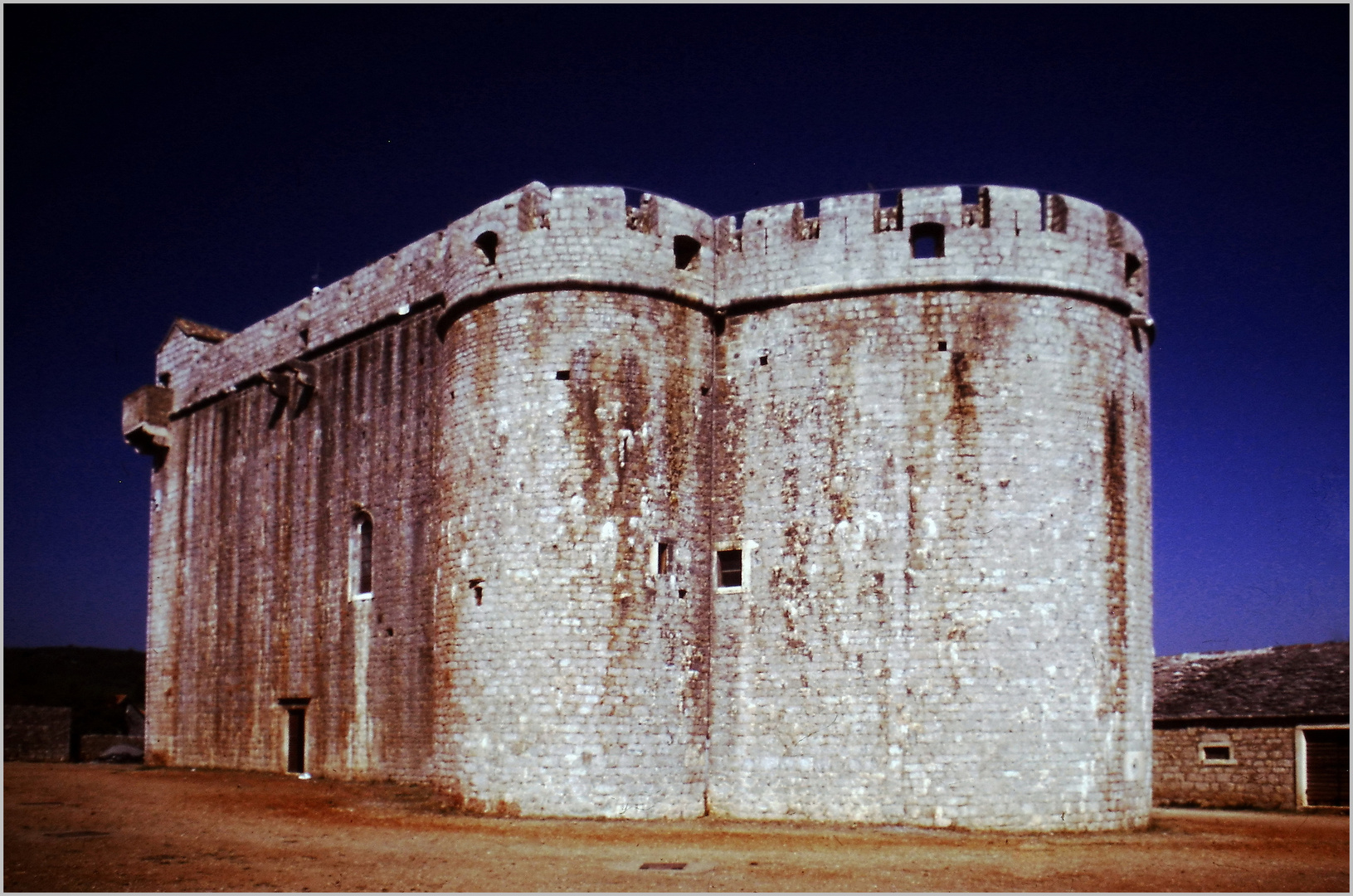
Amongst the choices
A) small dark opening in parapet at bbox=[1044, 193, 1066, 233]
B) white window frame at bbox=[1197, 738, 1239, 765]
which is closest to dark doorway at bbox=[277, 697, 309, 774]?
small dark opening in parapet at bbox=[1044, 193, 1066, 233]

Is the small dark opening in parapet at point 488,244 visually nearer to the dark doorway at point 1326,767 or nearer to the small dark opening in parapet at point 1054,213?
the small dark opening in parapet at point 1054,213

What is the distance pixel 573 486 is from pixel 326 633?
810 centimetres

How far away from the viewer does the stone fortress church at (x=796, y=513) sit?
18094 mm

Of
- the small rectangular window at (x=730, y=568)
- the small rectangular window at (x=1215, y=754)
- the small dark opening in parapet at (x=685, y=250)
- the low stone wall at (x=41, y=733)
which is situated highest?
the small dark opening in parapet at (x=685, y=250)

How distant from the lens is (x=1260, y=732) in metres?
25.9

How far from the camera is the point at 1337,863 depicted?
50.2ft

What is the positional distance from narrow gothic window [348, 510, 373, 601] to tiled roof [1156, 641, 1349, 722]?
16.2 metres

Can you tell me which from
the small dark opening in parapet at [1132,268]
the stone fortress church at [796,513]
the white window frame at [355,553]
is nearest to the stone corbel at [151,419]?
the white window frame at [355,553]

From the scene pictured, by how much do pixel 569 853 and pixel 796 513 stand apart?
20.4 ft

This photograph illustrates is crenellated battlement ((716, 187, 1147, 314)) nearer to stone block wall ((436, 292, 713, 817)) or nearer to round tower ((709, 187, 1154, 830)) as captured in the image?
round tower ((709, 187, 1154, 830))

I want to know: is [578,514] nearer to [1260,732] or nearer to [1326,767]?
[1260,732]

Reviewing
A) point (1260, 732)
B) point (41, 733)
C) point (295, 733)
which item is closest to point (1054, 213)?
point (1260, 732)

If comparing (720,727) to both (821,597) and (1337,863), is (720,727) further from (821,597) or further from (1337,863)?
(1337,863)

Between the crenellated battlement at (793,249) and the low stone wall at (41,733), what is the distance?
66.0ft
